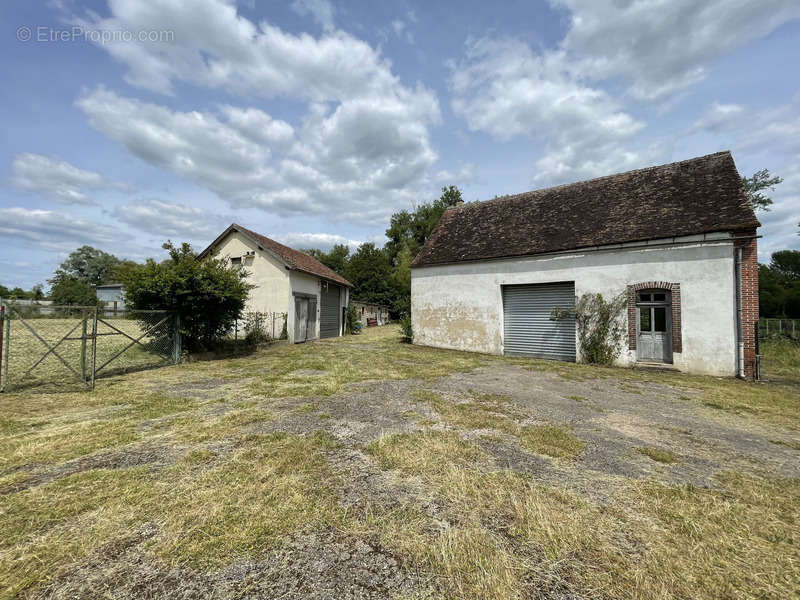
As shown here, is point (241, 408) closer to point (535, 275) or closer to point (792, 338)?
point (535, 275)

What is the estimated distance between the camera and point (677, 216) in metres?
10.4

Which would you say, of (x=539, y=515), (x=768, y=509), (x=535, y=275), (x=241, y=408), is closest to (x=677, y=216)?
(x=535, y=275)

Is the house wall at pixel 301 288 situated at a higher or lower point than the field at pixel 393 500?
higher

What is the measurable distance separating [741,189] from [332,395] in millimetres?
14240

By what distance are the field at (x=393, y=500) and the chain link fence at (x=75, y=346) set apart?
157 cm

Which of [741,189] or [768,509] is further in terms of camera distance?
[741,189]

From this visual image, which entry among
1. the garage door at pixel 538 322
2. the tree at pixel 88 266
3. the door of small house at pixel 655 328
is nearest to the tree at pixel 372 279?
the garage door at pixel 538 322

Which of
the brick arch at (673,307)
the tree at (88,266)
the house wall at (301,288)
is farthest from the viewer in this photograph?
the tree at (88,266)

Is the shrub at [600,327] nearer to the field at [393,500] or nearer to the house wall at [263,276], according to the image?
the field at [393,500]

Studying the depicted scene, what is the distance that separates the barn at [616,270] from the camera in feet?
30.5

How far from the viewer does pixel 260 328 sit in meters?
14.7

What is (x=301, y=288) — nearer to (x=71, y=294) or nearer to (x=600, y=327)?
(x=600, y=327)

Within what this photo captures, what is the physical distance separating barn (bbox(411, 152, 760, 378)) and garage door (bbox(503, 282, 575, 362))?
4 centimetres

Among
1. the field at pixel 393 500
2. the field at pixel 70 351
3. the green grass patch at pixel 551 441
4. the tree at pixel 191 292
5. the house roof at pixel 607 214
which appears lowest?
the green grass patch at pixel 551 441
